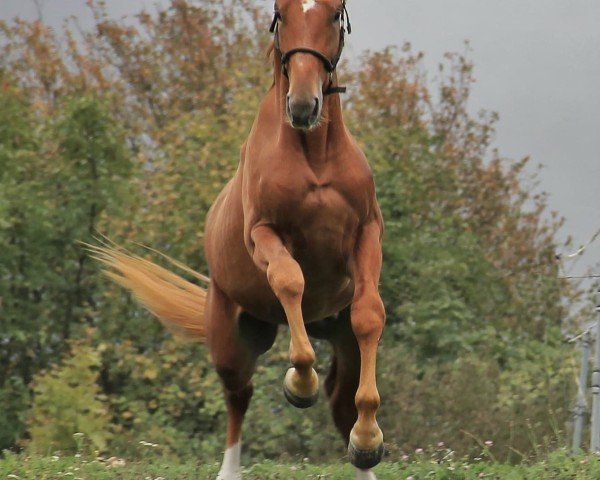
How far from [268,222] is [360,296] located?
601 millimetres

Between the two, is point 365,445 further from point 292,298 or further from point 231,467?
point 231,467

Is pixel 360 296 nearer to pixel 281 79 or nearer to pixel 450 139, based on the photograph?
pixel 281 79

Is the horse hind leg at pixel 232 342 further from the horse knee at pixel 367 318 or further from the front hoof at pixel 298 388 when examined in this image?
the horse knee at pixel 367 318

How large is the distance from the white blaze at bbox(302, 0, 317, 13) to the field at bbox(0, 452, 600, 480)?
2774 mm

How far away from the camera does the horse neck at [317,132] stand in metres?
6.53

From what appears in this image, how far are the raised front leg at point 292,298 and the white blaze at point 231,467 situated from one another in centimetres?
145

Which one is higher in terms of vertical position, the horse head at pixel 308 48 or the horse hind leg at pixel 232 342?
the horse head at pixel 308 48

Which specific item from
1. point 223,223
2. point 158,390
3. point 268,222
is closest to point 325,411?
point 158,390

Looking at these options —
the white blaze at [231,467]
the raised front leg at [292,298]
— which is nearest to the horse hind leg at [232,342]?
the white blaze at [231,467]

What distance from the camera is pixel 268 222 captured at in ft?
21.6

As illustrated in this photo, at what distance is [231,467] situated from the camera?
793 centimetres

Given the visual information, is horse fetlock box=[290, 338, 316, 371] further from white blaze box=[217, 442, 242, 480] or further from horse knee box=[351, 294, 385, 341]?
white blaze box=[217, 442, 242, 480]

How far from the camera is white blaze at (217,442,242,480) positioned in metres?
7.92

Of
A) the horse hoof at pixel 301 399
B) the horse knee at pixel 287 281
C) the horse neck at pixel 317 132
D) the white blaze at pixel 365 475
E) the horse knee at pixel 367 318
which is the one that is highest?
the horse neck at pixel 317 132
